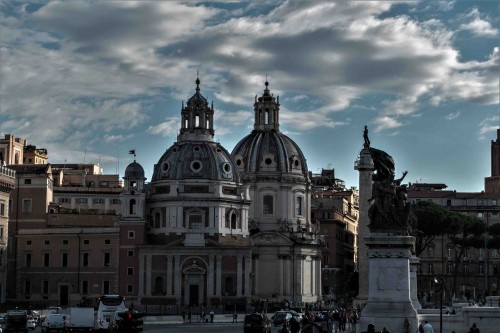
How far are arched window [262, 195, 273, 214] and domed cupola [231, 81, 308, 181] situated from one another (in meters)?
2.52

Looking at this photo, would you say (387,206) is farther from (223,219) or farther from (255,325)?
(223,219)

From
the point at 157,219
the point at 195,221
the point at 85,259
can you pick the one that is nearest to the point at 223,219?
the point at 195,221

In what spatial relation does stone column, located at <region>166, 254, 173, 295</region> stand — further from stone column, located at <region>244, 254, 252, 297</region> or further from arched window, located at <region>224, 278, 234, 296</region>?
stone column, located at <region>244, 254, 252, 297</region>

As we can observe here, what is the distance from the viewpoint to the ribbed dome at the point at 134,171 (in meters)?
118

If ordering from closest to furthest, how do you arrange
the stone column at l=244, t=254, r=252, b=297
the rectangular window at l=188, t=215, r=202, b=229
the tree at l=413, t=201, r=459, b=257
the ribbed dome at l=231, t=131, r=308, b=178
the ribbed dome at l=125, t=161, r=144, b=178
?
the tree at l=413, t=201, r=459, b=257
the stone column at l=244, t=254, r=252, b=297
the rectangular window at l=188, t=215, r=202, b=229
the ribbed dome at l=125, t=161, r=144, b=178
the ribbed dome at l=231, t=131, r=308, b=178

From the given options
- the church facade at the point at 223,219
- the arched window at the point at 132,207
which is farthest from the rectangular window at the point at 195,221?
the arched window at the point at 132,207

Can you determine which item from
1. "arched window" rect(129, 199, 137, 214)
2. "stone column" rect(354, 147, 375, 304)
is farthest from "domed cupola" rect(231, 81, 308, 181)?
"stone column" rect(354, 147, 375, 304)

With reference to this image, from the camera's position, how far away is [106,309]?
60.1 m

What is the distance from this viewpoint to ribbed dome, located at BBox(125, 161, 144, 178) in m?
118

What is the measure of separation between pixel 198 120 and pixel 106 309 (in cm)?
6419

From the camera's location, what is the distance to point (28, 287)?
114 metres

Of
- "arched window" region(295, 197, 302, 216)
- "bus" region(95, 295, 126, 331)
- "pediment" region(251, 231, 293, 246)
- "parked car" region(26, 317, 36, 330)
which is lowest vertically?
"parked car" region(26, 317, 36, 330)

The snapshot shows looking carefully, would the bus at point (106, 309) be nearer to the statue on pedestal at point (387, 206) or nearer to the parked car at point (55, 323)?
the parked car at point (55, 323)

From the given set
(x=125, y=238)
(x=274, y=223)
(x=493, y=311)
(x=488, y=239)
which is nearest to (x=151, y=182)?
(x=125, y=238)
